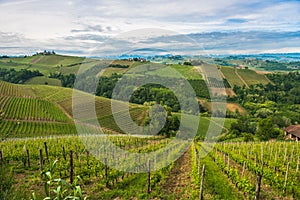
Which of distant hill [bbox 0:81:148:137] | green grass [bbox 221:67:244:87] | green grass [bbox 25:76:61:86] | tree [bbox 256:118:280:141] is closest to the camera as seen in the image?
tree [bbox 256:118:280:141]

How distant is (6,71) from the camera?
97500 mm

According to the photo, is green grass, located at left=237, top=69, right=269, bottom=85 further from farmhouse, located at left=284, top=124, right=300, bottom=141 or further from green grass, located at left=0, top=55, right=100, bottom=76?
green grass, located at left=0, top=55, right=100, bottom=76

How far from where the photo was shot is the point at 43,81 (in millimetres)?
86312

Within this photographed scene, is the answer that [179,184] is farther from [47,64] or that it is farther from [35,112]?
[47,64]

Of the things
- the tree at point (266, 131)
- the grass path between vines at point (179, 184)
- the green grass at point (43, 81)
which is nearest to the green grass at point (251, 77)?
the tree at point (266, 131)

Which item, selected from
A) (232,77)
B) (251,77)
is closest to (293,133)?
(232,77)

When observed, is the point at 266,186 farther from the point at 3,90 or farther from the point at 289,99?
the point at 289,99

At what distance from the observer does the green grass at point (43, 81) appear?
8394 centimetres

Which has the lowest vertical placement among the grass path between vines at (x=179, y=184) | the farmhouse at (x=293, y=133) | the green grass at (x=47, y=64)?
the farmhouse at (x=293, y=133)

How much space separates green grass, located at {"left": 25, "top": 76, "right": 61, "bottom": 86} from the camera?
83938mm

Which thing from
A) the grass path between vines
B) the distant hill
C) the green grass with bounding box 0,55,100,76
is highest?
the green grass with bounding box 0,55,100,76

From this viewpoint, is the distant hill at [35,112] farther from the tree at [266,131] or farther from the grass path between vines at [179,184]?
the tree at [266,131]

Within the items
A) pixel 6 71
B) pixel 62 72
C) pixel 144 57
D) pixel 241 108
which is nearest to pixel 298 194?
pixel 144 57

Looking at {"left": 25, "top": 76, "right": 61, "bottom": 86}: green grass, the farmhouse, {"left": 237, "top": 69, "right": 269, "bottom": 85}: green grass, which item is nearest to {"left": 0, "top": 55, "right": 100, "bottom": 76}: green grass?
{"left": 25, "top": 76, "right": 61, "bottom": 86}: green grass
